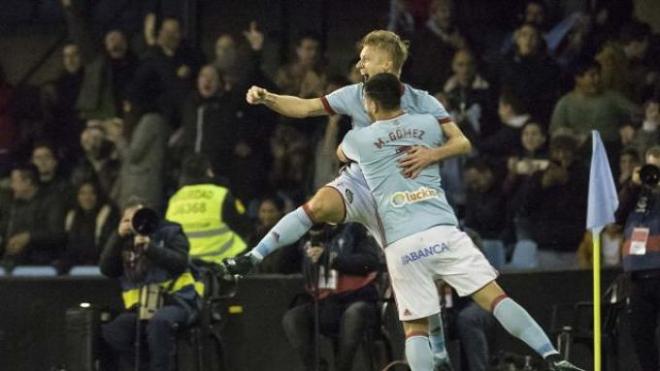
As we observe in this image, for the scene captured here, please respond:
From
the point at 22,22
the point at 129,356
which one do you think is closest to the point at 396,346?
the point at 129,356

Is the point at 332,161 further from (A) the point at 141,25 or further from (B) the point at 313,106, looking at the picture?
(B) the point at 313,106

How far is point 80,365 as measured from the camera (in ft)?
49.4

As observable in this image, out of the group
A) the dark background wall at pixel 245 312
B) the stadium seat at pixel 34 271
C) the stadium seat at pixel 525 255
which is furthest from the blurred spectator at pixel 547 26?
the stadium seat at pixel 34 271

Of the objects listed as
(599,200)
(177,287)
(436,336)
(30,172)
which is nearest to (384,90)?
(436,336)

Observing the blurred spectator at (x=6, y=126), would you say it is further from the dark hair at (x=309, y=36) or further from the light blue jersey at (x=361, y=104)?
the light blue jersey at (x=361, y=104)

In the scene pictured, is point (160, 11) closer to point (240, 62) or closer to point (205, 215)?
point (240, 62)

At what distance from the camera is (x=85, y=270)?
16.8 m

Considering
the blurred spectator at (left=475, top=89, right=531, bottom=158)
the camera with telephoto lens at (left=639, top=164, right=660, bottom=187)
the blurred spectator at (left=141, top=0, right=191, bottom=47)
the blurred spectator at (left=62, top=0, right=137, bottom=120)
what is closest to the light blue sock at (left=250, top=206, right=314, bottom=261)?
the camera with telephoto lens at (left=639, top=164, right=660, bottom=187)

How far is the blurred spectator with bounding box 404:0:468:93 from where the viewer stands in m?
17.5

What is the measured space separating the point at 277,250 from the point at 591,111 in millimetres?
3000

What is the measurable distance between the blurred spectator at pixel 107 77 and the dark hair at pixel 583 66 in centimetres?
416

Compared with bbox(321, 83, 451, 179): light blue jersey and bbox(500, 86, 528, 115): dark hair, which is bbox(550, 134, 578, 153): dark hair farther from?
bbox(321, 83, 451, 179): light blue jersey

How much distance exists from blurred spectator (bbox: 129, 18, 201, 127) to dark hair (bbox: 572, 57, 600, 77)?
3504mm

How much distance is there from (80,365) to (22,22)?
18.7 ft
